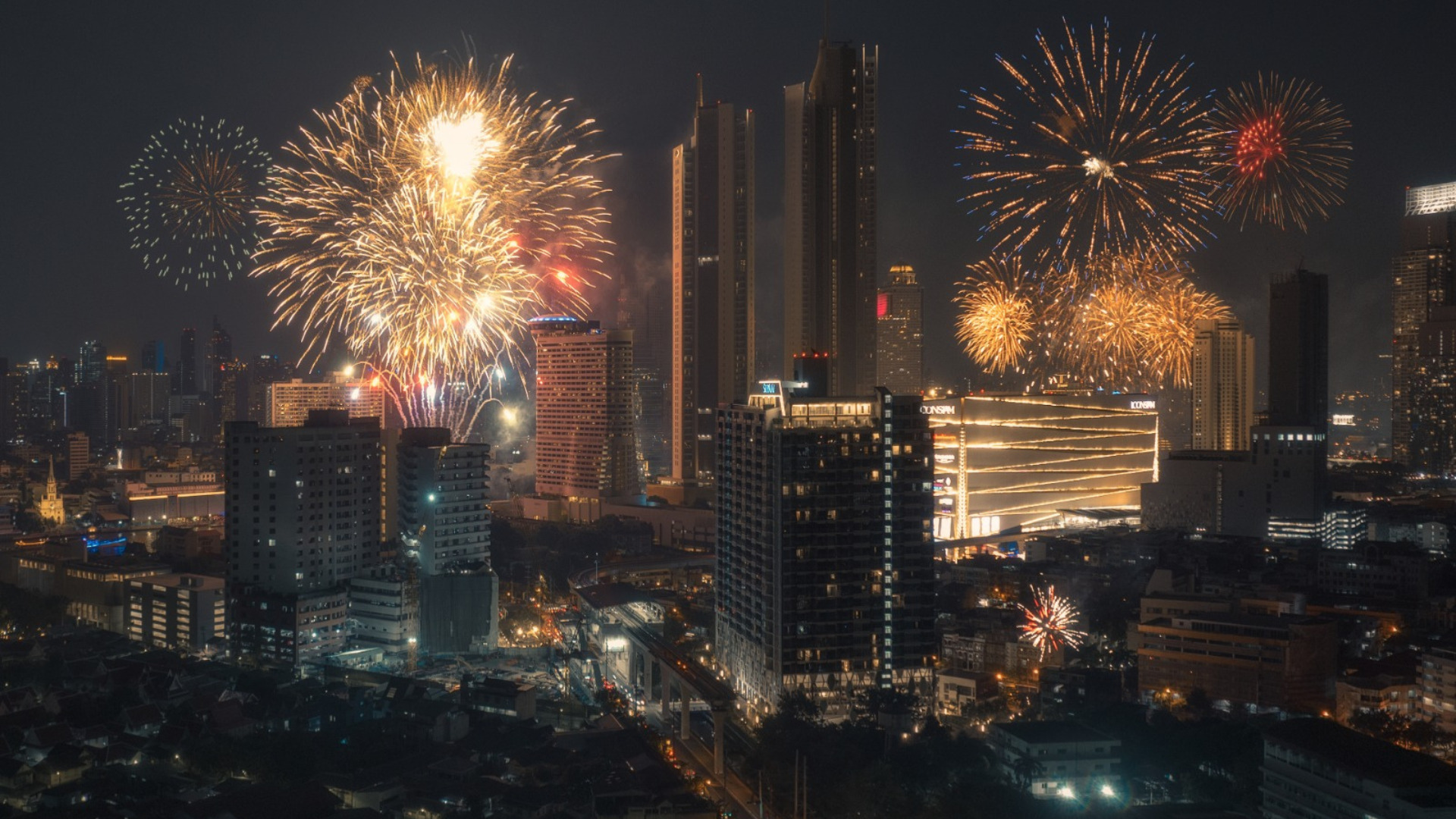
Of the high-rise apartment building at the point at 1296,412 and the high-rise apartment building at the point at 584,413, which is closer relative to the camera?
the high-rise apartment building at the point at 1296,412

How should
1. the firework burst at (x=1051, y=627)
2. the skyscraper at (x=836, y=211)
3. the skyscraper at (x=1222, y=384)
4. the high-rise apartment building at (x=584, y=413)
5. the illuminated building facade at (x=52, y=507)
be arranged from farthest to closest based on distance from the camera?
the skyscraper at (x=1222, y=384)
the high-rise apartment building at (x=584, y=413)
the illuminated building facade at (x=52, y=507)
the skyscraper at (x=836, y=211)
the firework burst at (x=1051, y=627)

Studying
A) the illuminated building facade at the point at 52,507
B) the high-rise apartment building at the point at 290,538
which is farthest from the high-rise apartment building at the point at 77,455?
the high-rise apartment building at the point at 290,538

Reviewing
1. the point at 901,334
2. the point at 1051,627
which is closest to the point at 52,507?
the point at 901,334

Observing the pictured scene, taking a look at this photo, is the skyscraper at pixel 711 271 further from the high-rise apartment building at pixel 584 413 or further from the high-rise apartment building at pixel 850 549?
the high-rise apartment building at pixel 850 549

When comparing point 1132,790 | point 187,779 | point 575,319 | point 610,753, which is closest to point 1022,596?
point 1132,790

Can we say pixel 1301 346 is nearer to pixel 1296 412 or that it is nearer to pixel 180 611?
pixel 1296 412

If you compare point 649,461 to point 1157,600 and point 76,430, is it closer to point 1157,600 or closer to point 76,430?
point 76,430
